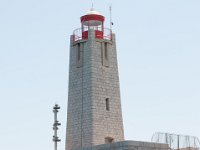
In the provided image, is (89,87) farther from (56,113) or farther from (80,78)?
(56,113)

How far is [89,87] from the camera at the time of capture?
4203cm

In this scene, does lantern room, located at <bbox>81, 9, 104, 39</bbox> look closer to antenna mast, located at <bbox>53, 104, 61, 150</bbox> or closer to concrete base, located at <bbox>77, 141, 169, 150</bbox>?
antenna mast, located at <bbox>53, 104, 61, 150</bbox>

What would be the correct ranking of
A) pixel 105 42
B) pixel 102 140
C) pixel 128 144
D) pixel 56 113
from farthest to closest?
pixel 105 42 → pixel 102 140 → pixel 56 113 → pixel 128 144

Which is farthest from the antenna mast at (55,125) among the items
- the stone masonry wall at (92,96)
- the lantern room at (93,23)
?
the lantern room at (93,23)

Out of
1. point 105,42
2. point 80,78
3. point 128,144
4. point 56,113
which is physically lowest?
point 128,144

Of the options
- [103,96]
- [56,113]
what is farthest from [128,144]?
[103,96]

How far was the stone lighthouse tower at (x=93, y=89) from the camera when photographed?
136 ft

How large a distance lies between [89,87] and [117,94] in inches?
103

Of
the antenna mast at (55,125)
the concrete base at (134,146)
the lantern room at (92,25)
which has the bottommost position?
the concrete base at (134,146)

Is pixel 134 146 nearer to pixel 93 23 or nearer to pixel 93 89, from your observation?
pixel 93 89

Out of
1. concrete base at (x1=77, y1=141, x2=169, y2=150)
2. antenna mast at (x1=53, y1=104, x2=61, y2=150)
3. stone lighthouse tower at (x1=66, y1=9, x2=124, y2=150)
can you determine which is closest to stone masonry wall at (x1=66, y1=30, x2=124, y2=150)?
stone lighthouse tower at (x1=66, y1=9, x2=124, y2=150)

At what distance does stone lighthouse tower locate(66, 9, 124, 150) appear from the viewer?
4156cm

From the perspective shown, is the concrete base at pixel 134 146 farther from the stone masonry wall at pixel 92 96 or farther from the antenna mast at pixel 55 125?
the stone masonry wall at pixel 92 96

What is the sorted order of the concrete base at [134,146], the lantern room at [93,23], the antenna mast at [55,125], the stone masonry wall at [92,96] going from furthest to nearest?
the lantern room at [93,23]
the stone masonry wall at [92,96]
the antenna mast at [55,125]
the concrete base at [134,146]
